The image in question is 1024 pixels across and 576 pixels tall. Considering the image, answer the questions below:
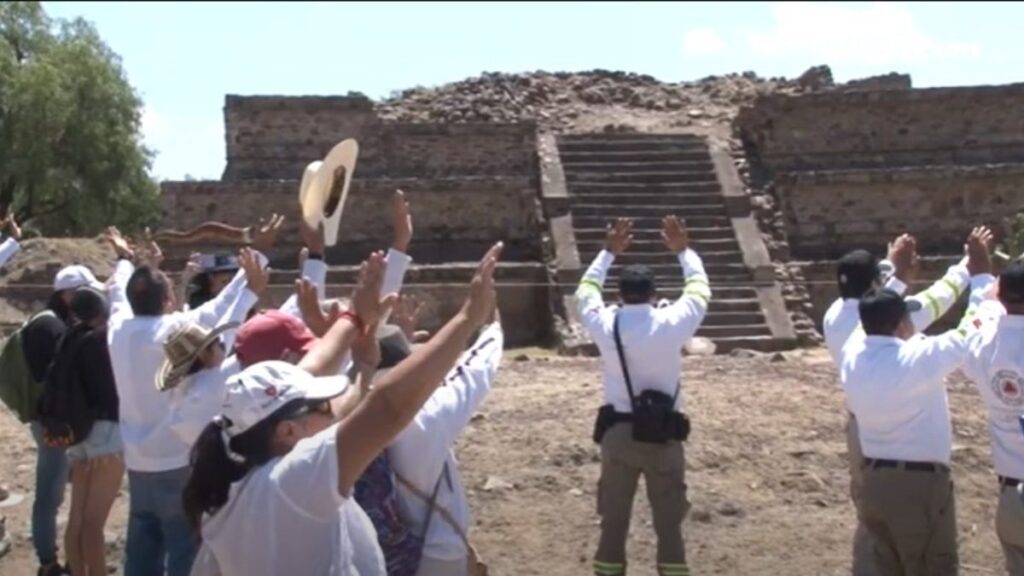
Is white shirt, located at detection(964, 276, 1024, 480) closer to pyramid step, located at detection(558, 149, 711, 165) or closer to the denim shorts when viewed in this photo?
the denim shorts

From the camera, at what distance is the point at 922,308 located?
6289 millimetres

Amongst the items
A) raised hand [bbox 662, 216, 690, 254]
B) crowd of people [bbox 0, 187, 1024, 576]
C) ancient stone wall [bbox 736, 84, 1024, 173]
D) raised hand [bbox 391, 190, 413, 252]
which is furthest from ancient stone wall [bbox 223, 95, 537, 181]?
raised hand [bbox 391, 190, 413, 252]

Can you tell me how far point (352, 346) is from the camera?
13.8 ft

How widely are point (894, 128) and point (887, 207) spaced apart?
2260 millimetres

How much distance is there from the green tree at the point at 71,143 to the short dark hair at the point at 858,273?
87.7ft

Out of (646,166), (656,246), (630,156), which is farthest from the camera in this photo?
(630,156)

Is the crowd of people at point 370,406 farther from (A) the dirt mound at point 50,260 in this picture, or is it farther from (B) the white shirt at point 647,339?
(A) the dirt mound at point 50,260

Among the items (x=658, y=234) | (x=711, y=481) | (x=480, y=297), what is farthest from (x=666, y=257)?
(x=480, y=297)

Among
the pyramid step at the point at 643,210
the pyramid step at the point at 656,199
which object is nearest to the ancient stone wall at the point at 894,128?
the pyramid step at the point at 656,199

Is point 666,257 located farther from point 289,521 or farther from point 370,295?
point 289,521

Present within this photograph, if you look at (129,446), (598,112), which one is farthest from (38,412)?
(598,112)

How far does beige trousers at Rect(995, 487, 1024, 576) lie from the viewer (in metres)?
5.40

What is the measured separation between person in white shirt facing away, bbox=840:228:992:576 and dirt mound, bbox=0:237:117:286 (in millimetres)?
12811

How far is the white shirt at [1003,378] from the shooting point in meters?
5.43
